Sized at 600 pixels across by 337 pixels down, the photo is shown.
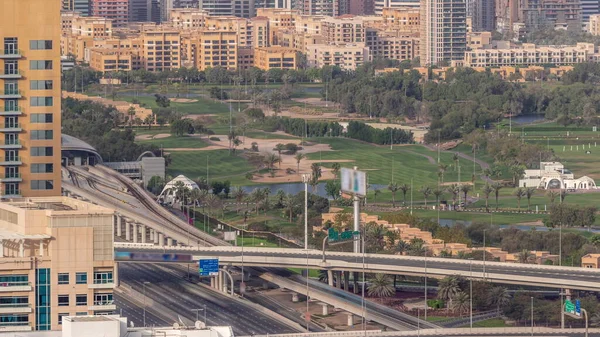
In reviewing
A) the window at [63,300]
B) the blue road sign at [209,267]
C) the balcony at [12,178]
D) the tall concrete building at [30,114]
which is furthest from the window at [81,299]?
the blue road sign at [209,267]

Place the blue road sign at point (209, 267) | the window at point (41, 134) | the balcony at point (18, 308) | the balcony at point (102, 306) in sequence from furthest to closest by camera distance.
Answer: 1. the blue road sign at point (209, 267)
2. the window at point (41, 134)
3. the balcony at point (18, 308)
4. the balcony at point (102, 306)

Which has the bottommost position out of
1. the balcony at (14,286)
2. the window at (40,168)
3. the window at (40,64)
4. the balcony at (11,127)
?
the balcony at (14,286)

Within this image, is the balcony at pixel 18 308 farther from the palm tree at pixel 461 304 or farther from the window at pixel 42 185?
the palm tree at pixel 461 304

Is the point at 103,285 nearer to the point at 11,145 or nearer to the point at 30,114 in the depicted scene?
the point at 11,145

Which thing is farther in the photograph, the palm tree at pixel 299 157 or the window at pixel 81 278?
the palm tree at pixel 299 157

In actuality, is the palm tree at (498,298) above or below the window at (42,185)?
below

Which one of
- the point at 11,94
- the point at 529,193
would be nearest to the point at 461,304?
the point at 11,94

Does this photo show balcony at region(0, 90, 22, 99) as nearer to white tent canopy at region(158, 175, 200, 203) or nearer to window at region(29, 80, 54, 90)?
window at region(29, 80, 54, 90)
